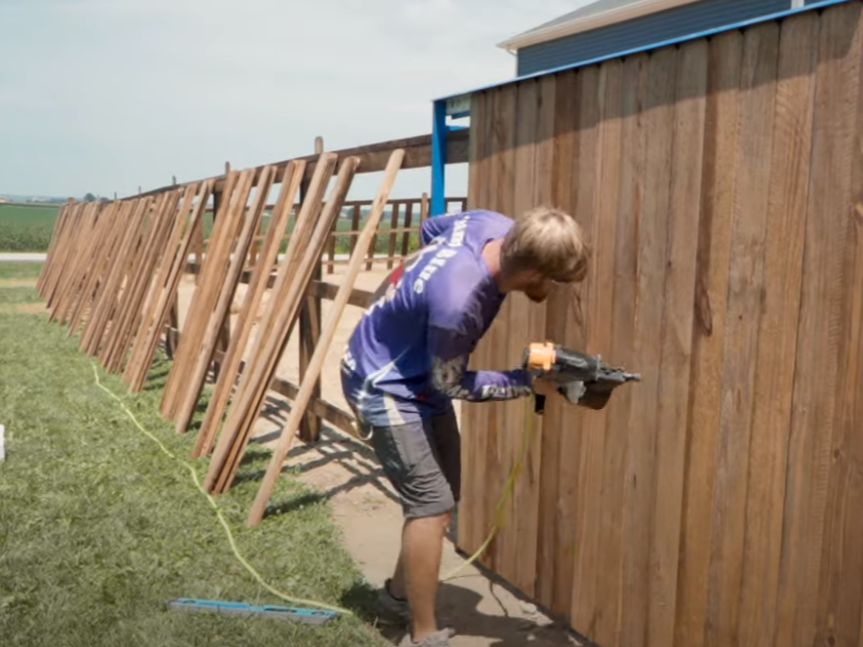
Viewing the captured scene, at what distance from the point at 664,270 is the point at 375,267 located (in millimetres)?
21705

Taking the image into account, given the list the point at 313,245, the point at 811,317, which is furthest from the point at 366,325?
the point at 313,245

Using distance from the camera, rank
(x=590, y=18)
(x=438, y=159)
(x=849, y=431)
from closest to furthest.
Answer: (x=849, y=431) < (x=438, y=159) < (x=590, y=18)

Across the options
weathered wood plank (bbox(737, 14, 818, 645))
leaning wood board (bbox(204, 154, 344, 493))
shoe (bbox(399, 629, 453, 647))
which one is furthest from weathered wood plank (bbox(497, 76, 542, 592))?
leaning wood board (bbox(204, 154, 344, 493))

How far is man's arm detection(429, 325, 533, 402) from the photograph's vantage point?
3.01m

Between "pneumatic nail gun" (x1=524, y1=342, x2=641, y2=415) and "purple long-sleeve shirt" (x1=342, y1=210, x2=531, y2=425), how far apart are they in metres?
0.19

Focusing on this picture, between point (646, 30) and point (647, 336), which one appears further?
point (646, 30)

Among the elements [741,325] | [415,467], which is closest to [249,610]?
[415,467]

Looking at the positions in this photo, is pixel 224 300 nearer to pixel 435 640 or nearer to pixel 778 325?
pixel 435 640

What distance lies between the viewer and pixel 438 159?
490cm

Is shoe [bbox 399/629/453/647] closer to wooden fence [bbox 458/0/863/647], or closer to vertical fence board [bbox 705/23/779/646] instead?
wooden fence [bbox 458/0/863/647]

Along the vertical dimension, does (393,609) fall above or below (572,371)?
below

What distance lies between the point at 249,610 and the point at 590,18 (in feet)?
53.6

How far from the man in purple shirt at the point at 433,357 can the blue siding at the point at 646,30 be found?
11.6 metres

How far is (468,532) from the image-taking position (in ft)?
15.4
